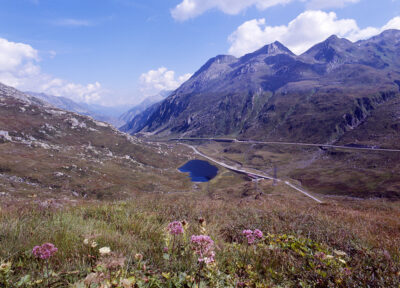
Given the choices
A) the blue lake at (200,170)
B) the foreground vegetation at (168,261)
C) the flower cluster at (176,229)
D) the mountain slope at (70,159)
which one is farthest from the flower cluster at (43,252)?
the blue lake at (200,170)

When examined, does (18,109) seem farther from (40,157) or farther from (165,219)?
(165,219)

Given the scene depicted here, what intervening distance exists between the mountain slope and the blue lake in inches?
353

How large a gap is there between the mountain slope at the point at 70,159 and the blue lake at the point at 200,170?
8.96 metres

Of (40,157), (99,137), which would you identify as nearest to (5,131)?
(40,157)

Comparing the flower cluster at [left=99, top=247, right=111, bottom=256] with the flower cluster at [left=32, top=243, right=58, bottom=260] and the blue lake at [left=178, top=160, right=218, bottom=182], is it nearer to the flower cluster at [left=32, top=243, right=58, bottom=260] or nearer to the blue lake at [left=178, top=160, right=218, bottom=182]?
the flower cluster at [left=32, top=243, right=58, bottom=260]

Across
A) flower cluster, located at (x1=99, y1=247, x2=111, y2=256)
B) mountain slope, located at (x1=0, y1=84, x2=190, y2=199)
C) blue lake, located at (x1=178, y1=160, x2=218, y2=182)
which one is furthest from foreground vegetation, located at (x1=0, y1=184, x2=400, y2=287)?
blue lake, located at (x1=178, y1=160, x2=218, y2=182)

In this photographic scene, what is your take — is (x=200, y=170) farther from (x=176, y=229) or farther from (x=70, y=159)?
(x=176, y=229)

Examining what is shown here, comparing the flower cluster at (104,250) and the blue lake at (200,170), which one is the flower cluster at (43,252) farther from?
the blue lake at (200,170)

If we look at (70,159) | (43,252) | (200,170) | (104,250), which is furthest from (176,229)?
(200,170)

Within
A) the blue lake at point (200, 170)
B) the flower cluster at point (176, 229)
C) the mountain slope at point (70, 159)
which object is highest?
the flower cluster at point (176, 229)

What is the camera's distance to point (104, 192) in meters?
63.4

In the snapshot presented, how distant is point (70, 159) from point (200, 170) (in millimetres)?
78241

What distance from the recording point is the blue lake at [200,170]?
4871 inches

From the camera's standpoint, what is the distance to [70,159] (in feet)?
284
